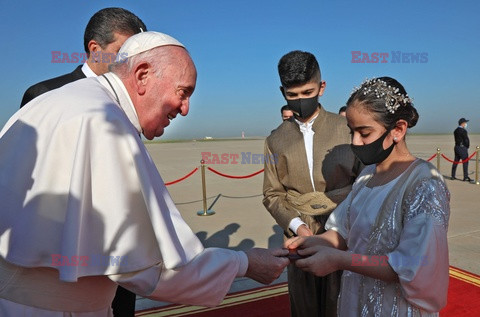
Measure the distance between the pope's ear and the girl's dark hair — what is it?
3.76 ft

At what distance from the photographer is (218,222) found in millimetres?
7922

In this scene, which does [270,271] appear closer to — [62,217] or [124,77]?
[62,217]

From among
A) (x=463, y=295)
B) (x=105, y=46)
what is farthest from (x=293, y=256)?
(x=463, y=295)

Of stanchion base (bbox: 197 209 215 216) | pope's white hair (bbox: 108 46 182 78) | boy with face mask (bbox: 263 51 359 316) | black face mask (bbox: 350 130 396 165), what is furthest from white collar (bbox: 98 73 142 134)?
stanchion base (bbox: 197 209 215 216)

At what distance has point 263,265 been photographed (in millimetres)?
1906

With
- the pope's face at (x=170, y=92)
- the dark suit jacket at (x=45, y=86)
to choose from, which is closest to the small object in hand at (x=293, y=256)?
the pope's face at (x=170, y=92)

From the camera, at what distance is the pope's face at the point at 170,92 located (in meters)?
1.72

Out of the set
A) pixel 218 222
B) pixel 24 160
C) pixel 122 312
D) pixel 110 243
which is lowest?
pixel 218 222

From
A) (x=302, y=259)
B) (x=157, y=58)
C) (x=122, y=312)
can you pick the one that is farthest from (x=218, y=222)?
(x=157, y=58)

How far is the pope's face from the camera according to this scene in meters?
1.72

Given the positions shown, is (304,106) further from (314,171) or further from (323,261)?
(323,261)

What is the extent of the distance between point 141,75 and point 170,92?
0.15m

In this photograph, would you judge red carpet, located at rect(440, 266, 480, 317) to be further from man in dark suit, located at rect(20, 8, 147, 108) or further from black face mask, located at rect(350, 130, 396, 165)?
man in dark suit, located at rect(20, 8, 147, 108)

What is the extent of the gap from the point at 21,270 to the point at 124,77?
933mm
